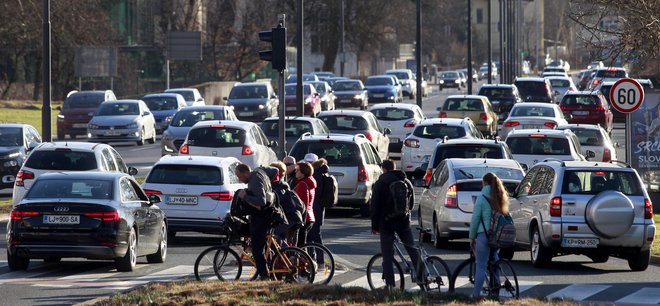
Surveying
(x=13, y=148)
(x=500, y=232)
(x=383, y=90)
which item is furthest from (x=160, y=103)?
(x=500, y=232)

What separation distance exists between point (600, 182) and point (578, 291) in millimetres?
2594

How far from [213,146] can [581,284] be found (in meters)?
14.5

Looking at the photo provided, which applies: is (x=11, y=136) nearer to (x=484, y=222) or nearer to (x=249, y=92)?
(x=484, y=222)

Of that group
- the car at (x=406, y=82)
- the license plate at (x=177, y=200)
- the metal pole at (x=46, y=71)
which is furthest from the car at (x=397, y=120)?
the car at (x=406, y=82)

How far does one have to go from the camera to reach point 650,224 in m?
18.4

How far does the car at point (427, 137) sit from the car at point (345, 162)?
679 centimetres

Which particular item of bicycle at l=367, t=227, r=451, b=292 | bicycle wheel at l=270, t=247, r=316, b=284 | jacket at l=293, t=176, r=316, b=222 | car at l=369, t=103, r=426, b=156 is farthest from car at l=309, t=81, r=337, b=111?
bicycle at l=367, t=227, r=451, b=292

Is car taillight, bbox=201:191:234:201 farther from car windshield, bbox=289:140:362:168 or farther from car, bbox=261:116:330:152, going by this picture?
car, bbox=261:116:330:152

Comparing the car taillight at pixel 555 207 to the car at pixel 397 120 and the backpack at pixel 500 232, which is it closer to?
the backpack at pixel 500 232

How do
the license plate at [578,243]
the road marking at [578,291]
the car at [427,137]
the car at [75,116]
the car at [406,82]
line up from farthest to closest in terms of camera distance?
1. the car at [406,82]
2. the car at [75,116]
3. the car at [427,137]
4. the license plate at [578,243]
5. the road marking at [578,291]

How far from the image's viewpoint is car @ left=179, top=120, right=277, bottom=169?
30234 mm

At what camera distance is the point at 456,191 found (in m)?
20.9

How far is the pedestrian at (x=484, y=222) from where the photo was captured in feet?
46.6

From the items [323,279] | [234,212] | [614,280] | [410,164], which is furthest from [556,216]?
[410,164]
